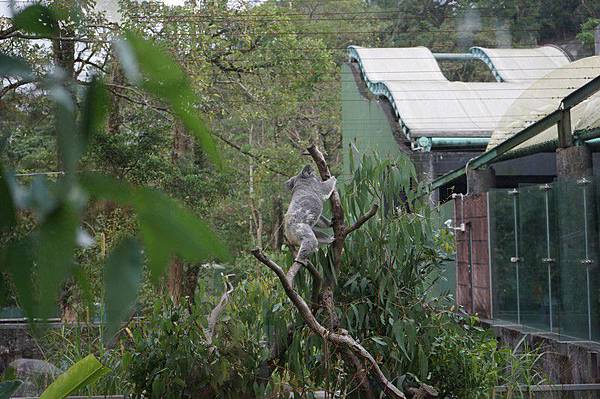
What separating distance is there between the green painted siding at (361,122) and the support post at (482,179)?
2457 millimetres

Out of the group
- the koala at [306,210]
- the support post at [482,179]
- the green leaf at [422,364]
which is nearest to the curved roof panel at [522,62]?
the support post at [482,179]

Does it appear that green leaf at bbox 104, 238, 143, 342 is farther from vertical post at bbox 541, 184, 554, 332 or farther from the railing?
vertical post at bbox 541, 184, 554, 332

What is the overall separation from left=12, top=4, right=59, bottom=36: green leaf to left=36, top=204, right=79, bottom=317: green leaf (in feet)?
0.38

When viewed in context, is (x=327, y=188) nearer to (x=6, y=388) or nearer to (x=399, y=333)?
(x=399, y=333)

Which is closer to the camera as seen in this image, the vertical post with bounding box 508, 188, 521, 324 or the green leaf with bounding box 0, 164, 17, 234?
the green leaf with bounding box 0, 164, 17, 234

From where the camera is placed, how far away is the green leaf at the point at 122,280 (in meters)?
0.50

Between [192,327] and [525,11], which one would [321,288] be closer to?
[192,327]

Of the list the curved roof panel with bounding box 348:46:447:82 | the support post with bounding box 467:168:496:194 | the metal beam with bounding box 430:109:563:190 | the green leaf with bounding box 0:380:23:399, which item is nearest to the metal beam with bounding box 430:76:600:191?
the metal beam with bounding box 430:109:563:190

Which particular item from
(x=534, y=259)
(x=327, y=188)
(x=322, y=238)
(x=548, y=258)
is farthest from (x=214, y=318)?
(x=534, y=259)

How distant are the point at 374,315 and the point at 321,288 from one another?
410mm

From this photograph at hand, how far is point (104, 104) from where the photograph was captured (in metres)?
0.54

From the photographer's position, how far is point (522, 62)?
14.5 metres

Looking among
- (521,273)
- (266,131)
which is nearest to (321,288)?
(521,273)

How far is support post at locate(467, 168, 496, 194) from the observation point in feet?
32.0
